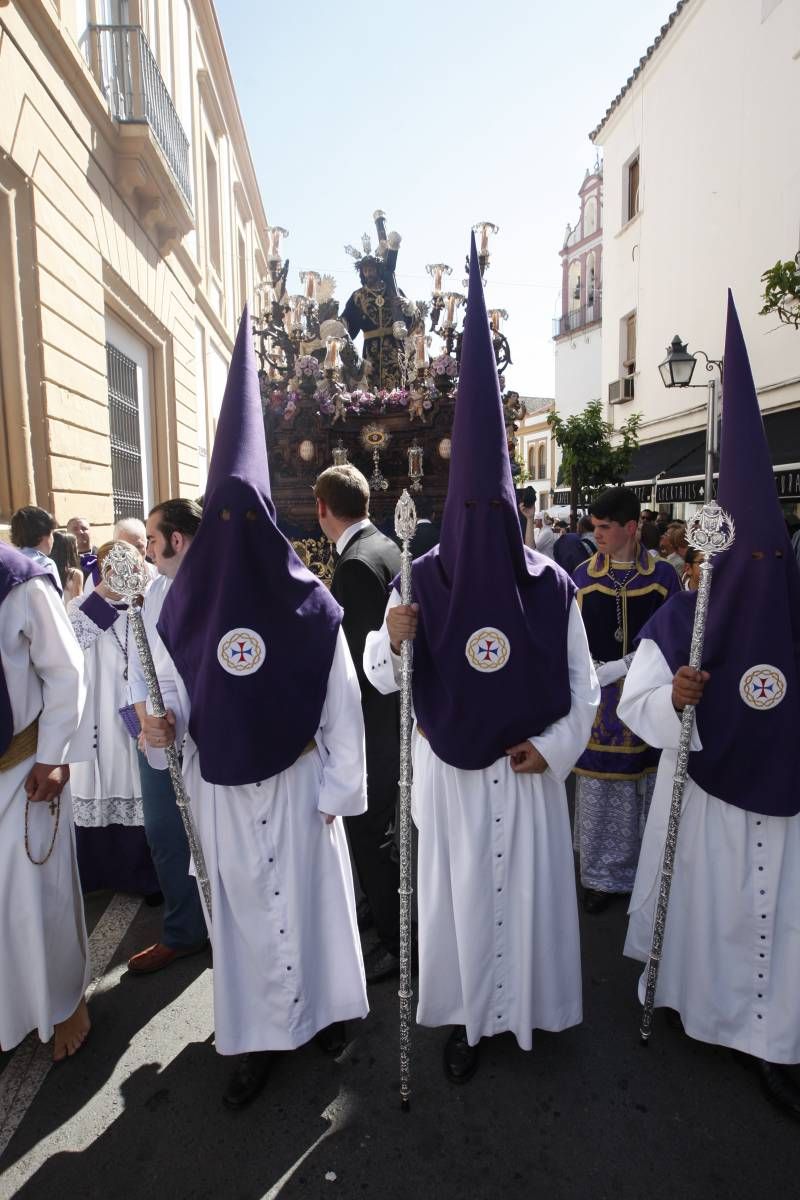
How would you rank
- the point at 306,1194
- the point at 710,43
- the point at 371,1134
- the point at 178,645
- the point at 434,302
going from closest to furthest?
the point at 306,1194 < the point at 371,1134 < the point at 178,645 < the point at 434,302 < the point at 710,43

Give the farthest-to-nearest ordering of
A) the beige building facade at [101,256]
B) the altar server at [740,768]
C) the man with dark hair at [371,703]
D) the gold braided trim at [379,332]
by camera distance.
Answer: the gold braided trim at [379,332] → the beige building facade at [101,256] → the man with dark hair at [371,703] → the altar server at [740,768]

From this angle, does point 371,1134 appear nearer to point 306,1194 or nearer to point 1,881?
Result: point 306,1194

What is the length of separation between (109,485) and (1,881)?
5.89 m

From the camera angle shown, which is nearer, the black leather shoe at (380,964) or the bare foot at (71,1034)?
the bare foot at (71,1034)

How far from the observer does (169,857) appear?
3.18m

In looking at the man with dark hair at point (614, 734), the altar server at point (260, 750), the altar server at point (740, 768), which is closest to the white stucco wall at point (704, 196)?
the man with dark hair at point (614, 734)

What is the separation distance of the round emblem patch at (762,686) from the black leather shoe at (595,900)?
1676 millimetres

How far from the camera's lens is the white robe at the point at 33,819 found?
8.10 feet

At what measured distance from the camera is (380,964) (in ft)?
10.3

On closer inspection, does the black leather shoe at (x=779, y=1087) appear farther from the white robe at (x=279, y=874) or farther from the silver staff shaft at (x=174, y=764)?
the silver staff shaft at (x=174, y=764)

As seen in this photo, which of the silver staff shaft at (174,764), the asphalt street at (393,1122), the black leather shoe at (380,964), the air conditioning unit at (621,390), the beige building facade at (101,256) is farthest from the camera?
the air conditioning unit at (621,390)

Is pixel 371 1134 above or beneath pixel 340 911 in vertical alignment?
beneath

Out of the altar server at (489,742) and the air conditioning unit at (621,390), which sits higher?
the air conditioning unit at (621,390)

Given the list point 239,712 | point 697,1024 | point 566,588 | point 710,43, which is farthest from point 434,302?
point 710,43
